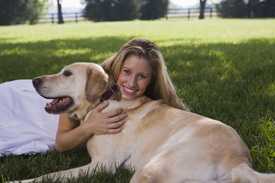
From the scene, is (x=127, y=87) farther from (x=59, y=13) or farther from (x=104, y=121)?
(x=59, y=13)

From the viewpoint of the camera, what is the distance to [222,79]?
25.9 feet

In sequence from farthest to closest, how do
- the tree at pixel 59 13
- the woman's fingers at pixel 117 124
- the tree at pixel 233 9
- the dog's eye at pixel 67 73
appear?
the tree at pixel 59 13
the tree at pixel 233 9
the dog's eye at pixel 67 73
the woman's fingers at pixel 117 124

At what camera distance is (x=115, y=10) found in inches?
2028

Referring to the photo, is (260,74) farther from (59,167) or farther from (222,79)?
(59,167)

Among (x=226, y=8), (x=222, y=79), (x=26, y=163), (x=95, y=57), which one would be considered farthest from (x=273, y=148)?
(x=226, y=8)

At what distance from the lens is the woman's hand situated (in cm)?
414

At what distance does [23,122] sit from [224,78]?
152 inches

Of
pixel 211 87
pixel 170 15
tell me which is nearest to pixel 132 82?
pixel 211 87

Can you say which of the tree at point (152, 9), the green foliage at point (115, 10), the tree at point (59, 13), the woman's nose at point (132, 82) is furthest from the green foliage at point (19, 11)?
the woman's nose at point (132, 82)

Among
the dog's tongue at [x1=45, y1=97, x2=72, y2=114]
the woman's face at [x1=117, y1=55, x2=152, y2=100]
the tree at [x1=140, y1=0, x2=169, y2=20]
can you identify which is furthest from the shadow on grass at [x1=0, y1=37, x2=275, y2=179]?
the tree at [x1=140, y1=0, x2=169, y2=20]

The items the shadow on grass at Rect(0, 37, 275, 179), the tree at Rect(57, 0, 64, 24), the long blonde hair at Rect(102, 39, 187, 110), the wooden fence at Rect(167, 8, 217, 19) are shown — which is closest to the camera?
the long blonde hair at Rect(102, 39, 187, 110)

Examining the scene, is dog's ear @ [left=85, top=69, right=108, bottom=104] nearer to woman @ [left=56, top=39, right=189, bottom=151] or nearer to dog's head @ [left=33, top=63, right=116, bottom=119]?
dog's head @ [left=33, top=63, right=116, bottom=119]

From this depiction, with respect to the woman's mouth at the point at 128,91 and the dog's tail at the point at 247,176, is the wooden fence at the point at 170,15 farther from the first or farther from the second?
the dog's tail at the point at 247,176

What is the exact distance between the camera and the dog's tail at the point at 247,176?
298 centimetres
